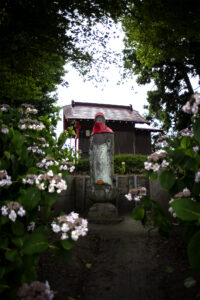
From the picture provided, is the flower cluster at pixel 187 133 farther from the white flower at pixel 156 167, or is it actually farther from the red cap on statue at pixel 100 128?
the red cap on statue at pixel 100 128

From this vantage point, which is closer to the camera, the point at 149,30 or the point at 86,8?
the point at 86,8

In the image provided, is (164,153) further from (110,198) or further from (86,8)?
(86,8)

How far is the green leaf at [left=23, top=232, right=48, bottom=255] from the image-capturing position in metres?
1.38

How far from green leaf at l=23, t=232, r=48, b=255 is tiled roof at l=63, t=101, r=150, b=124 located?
41.9ft

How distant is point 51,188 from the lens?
5.46ft

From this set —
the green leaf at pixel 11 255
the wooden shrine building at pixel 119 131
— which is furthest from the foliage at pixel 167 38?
the green leaf at pixel 11 255

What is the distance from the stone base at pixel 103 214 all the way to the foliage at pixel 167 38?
5536 millimetres

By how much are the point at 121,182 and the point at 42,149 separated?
4543mm

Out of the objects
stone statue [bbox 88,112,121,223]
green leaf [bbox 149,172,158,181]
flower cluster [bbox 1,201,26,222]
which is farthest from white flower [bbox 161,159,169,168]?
stone statue [bbox 88,112,121,223]

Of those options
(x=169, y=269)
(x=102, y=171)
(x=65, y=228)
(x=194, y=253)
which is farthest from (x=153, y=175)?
(x=102, y=171)

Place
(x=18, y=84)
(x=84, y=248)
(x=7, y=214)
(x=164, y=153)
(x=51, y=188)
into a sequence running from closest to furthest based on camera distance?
(x=7, y=214) → (x=51, y=188) → (x=164, y=153) → (x=84, y=248) → (x=18, y=84)

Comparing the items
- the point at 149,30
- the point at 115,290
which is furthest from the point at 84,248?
the point at 149,30

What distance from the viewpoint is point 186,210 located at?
135 cm

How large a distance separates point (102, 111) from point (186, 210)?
53.6 ft
